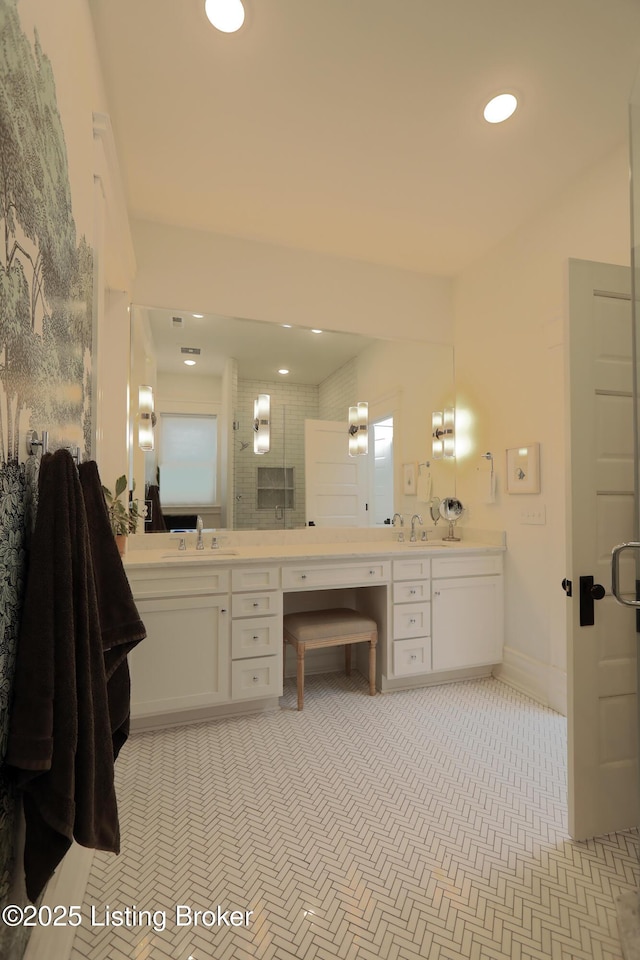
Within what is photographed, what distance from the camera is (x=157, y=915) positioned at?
4.41 ft

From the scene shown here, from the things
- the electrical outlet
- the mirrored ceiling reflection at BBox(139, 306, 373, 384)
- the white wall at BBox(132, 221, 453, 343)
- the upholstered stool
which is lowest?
the upholstered stool

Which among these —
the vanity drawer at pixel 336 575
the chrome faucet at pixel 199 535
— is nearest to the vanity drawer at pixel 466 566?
the vanity drawer at pixel 336 575

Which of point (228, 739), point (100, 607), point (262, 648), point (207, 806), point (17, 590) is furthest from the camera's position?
point (262, 648)

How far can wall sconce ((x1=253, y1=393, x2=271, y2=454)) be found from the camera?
3102mm

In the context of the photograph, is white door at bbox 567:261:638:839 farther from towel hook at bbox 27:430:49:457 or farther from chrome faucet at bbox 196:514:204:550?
chrome faucet at bbox 196:514:204:550

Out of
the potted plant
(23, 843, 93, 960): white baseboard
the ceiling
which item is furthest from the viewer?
the potted plant

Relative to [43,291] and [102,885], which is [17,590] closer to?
[43,291]

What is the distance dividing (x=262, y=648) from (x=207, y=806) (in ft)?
2.59

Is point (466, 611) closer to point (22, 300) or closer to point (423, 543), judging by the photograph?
point (423, 543)

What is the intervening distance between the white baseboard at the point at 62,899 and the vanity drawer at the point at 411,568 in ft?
6.24

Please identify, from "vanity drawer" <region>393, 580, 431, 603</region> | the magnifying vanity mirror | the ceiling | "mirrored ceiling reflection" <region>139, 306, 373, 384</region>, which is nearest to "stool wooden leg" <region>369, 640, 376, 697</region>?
"vanity drawer" <region>393, 580, 431, 603</region>

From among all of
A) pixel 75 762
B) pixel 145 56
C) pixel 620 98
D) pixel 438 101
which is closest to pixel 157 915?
pixel 75 762

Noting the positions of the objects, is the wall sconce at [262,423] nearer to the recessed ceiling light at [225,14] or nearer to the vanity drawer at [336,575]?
the vanity drawer at [336,575]

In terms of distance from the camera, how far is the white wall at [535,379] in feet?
8.04
